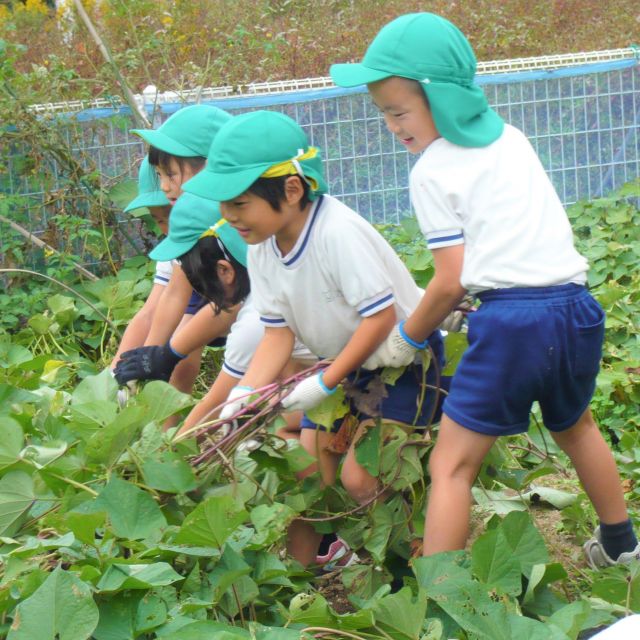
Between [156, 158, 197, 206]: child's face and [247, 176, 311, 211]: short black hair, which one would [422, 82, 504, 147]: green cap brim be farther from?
[156, 158, 197, 206]: child's face

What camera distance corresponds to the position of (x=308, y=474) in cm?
270

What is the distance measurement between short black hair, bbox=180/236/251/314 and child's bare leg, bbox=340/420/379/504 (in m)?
0.66

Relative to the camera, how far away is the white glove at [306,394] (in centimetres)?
249

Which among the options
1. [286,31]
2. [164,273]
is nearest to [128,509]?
[164,273]

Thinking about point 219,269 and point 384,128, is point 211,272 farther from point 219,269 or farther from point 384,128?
point 384,128

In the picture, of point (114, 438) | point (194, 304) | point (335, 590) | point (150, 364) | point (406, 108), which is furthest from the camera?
point (194, 304)

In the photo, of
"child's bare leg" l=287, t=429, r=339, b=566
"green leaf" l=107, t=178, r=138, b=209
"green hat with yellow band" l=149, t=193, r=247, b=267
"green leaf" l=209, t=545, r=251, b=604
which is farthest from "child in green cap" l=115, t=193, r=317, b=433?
"green leaf" l=107, t=178, r=138, b=209

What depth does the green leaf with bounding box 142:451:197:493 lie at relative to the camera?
2.19 m

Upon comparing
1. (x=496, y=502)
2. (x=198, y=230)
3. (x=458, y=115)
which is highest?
(x=458, y=115)

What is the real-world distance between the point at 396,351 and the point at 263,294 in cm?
41

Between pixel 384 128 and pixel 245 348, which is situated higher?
pixel 384 128

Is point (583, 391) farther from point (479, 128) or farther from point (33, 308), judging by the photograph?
point (33, 308)

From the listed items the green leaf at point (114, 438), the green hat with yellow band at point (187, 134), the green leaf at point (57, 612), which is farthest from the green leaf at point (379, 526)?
the green hat with yellow band at point (187, 134)

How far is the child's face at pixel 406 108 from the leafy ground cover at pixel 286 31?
4.01m
